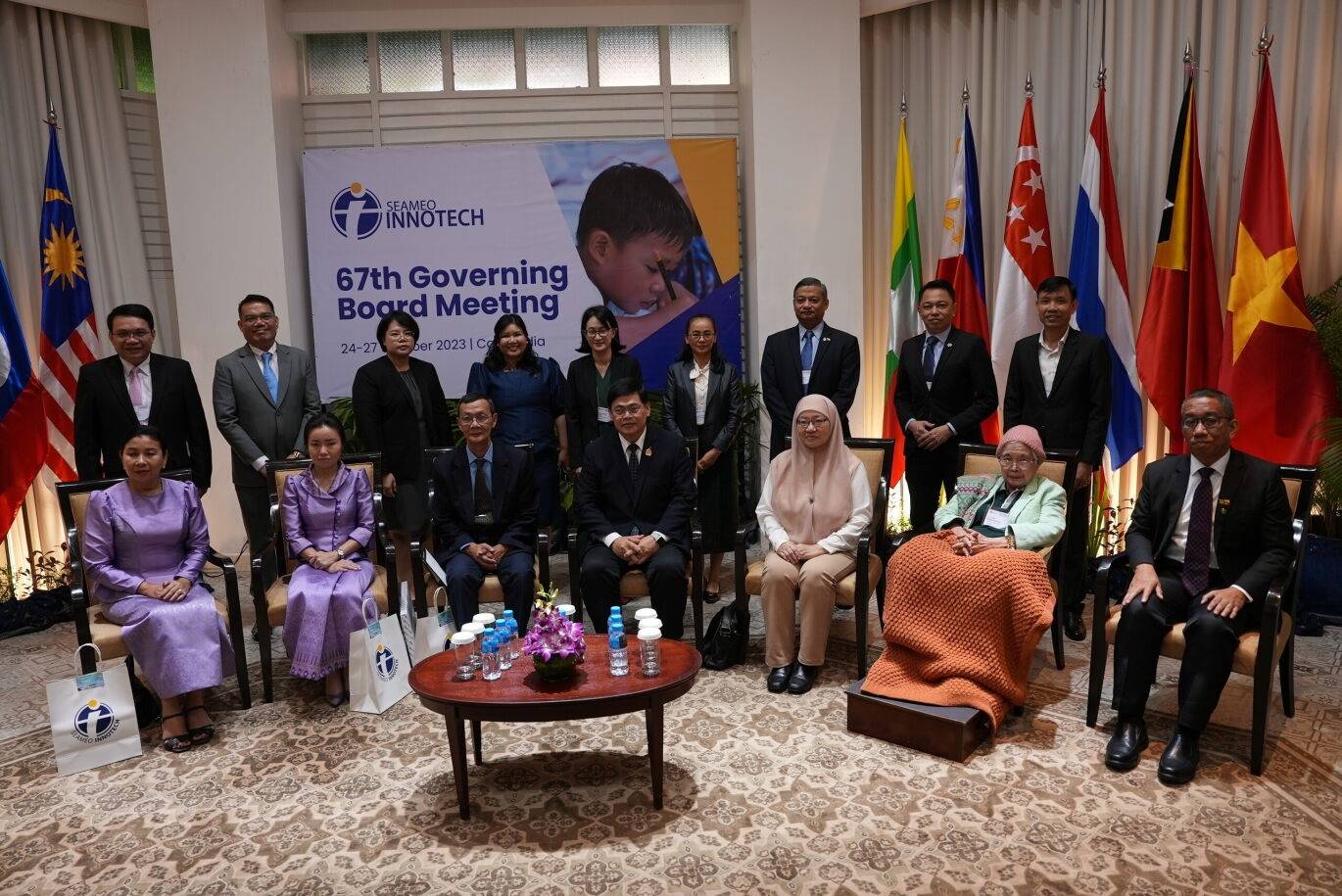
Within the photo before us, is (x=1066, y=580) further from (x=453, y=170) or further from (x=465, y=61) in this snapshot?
(x=465, y=61)

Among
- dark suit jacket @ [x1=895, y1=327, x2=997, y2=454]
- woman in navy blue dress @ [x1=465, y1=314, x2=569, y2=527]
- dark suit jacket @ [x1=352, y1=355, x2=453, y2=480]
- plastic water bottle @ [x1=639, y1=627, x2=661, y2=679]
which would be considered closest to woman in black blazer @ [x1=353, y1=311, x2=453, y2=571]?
dark suit jacket @ [x1=352, y1=355, x2=453, y2=480]

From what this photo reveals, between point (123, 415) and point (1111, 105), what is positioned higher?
point (1111, 105)

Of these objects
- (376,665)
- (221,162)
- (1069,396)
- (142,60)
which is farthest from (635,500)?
(142,60)

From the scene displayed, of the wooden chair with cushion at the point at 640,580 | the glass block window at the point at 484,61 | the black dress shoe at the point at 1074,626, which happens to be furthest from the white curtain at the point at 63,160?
the black dress shoe at the point at 1074,626

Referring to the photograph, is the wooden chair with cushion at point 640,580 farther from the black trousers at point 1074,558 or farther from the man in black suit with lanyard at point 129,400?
the man in black suit with lanyard at point 129,400

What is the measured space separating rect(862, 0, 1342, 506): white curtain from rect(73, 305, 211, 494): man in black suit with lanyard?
4307 mm

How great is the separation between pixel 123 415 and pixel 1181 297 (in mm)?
5386

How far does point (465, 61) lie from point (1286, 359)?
5.31 m

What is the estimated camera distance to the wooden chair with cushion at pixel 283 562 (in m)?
4.01

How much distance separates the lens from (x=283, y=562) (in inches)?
173

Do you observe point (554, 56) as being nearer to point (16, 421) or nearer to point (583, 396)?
point (583, 396)

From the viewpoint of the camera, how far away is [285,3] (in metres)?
6.23

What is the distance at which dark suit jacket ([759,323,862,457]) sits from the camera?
496 centimetres

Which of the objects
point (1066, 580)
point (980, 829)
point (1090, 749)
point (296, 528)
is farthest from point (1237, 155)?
point (296, 528)
